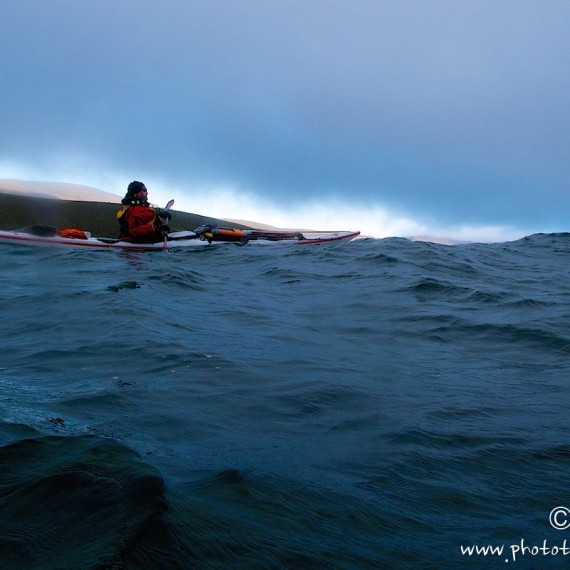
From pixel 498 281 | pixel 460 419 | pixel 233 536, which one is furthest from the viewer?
pixel 498 281

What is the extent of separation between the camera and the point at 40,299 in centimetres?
694

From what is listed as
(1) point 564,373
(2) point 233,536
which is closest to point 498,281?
(1) point 564,373

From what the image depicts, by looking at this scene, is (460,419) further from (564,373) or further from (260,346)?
(260,346)

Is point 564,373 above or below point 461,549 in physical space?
above

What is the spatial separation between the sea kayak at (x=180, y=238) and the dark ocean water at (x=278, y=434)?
588 cm

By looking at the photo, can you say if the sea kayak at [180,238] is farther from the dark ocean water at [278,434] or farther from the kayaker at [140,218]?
the dark ocean water at [278,434]

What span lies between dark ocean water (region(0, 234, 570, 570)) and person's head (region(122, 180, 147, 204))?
584cm

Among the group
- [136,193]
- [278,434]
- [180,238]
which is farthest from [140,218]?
[278,434]

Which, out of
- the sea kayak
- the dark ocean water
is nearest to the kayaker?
the sea kayak

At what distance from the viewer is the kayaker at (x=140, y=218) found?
12.7 m

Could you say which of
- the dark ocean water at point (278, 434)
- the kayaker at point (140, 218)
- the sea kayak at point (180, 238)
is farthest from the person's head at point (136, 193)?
the dark ocean water at point (278, 434)

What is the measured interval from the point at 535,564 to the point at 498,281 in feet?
28.8

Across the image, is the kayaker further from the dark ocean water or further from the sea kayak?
the dark ocean water

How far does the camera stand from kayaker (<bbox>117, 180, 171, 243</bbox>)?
12.7 meters
